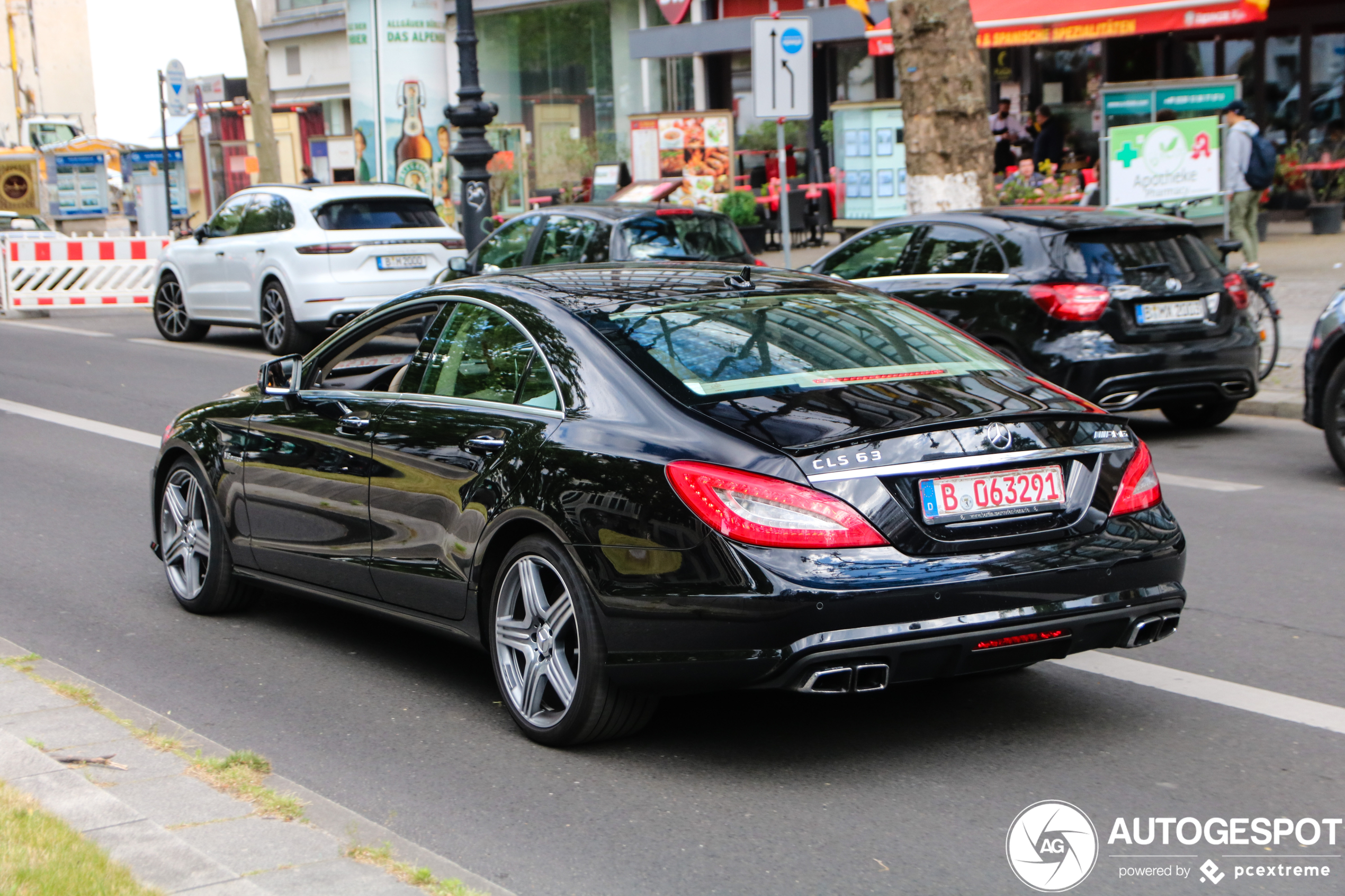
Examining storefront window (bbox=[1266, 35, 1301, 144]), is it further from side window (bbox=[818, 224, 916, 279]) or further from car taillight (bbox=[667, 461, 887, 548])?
car taillight (bbox=[667, 461, 887, 548])

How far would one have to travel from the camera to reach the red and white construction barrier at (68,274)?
2350 cm

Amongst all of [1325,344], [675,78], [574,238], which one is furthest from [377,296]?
[675,78]

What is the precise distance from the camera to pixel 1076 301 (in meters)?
10.1

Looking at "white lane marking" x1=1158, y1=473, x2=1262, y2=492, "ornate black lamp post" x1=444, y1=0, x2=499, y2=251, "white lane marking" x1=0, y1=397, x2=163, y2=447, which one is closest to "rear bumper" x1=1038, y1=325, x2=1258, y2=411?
"white lane marking" x1=1158, y1=473, x2=1262, y2=492

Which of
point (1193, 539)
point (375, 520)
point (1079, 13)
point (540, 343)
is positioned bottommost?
point (1193, 539)

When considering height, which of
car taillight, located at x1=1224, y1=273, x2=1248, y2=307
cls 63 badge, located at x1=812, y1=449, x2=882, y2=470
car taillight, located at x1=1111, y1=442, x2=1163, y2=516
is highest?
cls 63 badge, located at x1=812, y1=449, x2=882, y2=470

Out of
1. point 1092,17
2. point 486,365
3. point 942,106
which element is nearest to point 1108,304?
point 942,106

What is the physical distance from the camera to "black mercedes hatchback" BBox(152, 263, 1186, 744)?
4.27 metres

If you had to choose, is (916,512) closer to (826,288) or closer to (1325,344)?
(826,288)

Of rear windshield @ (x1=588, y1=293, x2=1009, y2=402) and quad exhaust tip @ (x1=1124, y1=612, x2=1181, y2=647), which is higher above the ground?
rear windshield @ (x1=588, y1=293, x2=1009, y2=402)

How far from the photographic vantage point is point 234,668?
5895mm

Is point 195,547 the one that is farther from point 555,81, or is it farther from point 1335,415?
point 555,81

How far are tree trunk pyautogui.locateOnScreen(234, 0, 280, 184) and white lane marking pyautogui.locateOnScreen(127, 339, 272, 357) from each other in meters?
11.5

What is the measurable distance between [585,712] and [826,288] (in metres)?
1.83
